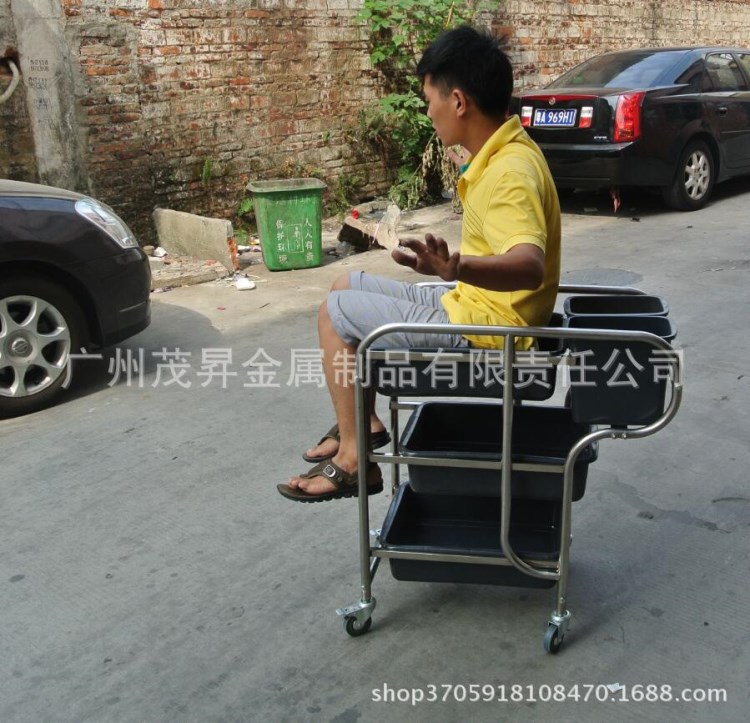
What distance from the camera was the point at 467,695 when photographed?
2.39m

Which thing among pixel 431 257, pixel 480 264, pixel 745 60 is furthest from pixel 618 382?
pixel 745 60

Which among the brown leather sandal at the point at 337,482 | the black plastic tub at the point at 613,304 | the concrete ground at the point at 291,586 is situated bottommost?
the concrete ground at the point at 291,586

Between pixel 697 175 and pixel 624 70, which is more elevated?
pixel 624 70

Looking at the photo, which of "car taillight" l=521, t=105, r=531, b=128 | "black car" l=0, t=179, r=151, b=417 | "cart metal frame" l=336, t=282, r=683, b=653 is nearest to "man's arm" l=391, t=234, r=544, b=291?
"cart metal frame" l=336, t=282, r=683, b=653

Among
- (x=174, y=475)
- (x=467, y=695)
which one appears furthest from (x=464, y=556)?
(x=174, y=475)

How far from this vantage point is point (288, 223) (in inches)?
294

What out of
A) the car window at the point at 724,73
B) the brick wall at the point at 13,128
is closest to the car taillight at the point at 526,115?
the car window at the point at 724,73

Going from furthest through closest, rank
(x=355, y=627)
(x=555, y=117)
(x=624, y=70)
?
(x=624, y=70) → (x=555, y=117) → (x=355, y=627)

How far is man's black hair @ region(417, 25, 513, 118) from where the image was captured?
2529 mm

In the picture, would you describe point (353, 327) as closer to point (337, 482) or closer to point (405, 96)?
point (337, 482)

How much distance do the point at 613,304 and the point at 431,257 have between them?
2.83ft

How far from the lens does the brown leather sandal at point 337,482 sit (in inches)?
111

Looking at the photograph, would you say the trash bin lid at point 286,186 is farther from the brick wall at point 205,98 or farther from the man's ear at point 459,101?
the man's ear at point 459,101

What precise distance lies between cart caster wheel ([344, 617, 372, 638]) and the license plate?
7102 mm
